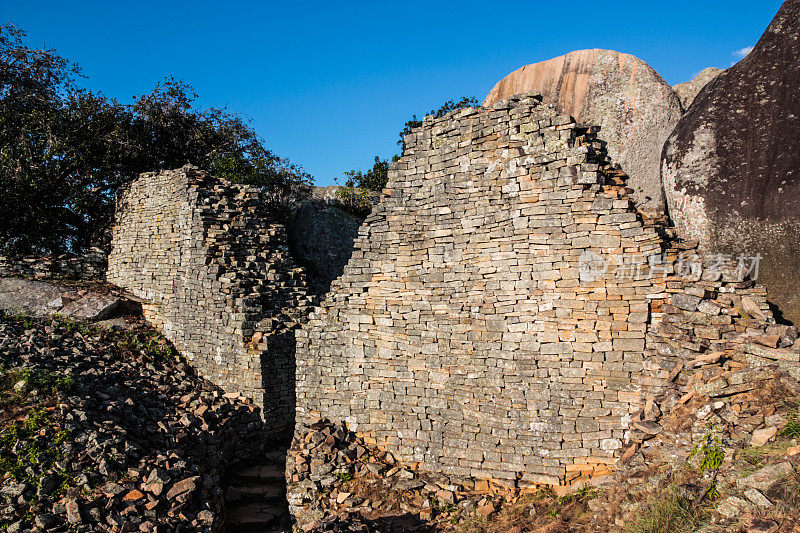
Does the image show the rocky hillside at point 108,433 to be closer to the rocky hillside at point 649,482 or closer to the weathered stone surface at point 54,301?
the weathered stone surface at point 54,301

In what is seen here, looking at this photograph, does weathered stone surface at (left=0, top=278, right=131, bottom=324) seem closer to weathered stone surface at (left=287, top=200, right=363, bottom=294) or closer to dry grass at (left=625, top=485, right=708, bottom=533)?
weathered stone surface at (left=287, top=200, right=363, bottom=294)

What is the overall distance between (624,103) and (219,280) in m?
11.0

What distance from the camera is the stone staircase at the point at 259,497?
8.17 meters

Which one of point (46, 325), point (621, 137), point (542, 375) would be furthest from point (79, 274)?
point (621, 137)

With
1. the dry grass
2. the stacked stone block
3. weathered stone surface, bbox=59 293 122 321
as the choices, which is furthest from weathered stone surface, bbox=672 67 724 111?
the stacked stone block

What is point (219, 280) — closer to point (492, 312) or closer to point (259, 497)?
point (259, 497)

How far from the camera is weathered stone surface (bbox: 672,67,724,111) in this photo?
12.4m

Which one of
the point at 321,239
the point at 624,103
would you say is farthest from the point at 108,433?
the point at 624,103

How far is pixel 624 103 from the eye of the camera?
12.5m

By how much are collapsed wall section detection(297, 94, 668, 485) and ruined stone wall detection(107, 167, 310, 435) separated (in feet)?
4.18

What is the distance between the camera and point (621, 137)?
12.6 m

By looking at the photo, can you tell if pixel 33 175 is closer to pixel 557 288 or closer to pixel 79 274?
→ pixel 79 274

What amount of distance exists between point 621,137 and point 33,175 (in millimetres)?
17498

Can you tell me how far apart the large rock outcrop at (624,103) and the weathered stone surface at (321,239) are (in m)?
8.88
